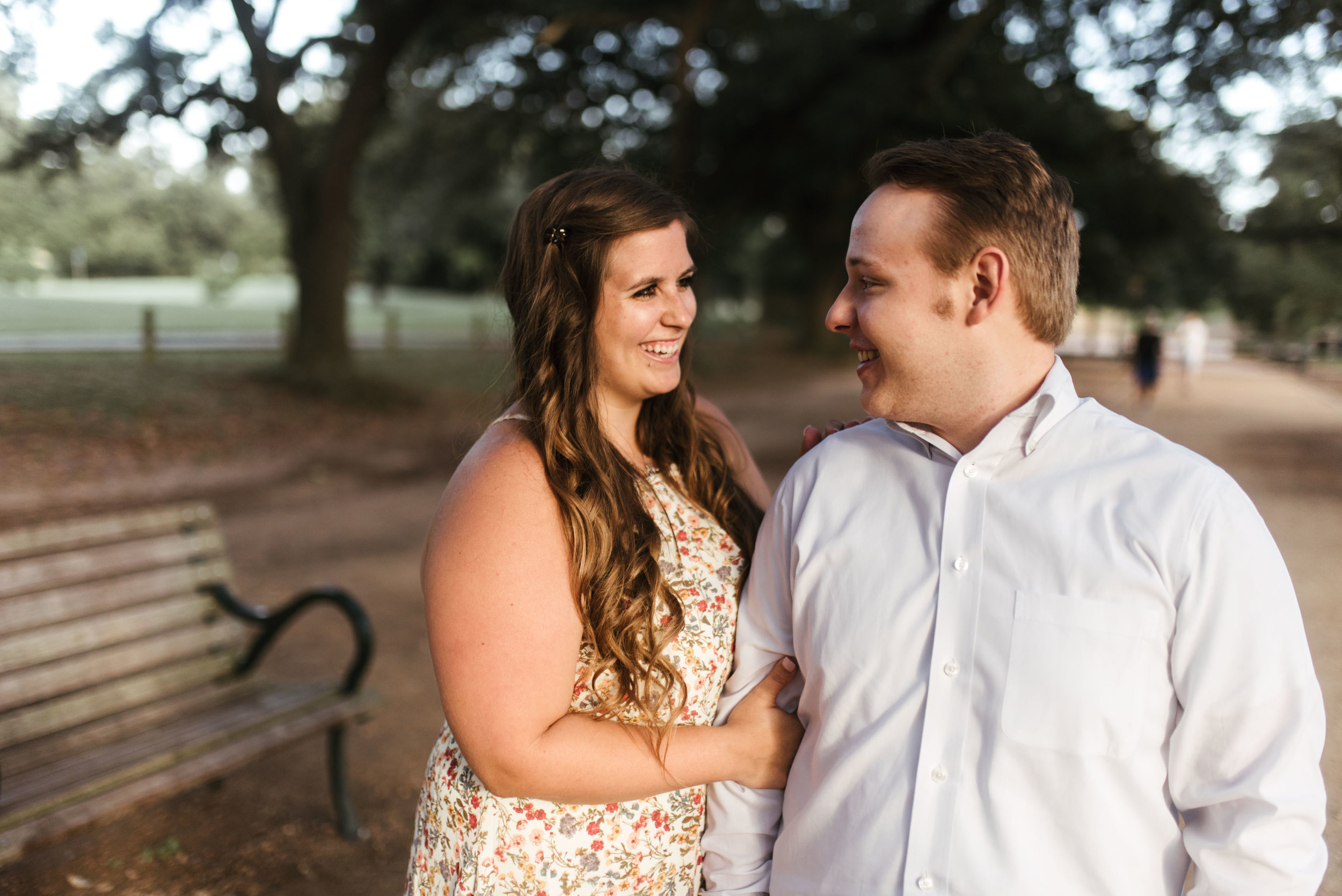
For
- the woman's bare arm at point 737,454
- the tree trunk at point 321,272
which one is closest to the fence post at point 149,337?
the tree trunk at point 321,272

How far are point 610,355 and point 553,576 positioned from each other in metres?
0.53

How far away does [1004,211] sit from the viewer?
5.47ft

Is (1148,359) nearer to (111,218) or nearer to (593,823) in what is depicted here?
(111,218)

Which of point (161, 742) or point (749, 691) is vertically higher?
point (749, 691)

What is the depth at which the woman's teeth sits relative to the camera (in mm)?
2072

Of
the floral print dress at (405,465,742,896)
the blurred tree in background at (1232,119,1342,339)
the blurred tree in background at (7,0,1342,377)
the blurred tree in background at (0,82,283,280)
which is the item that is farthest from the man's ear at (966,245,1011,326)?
the blurred tree in background at (1232,119,1342,339)

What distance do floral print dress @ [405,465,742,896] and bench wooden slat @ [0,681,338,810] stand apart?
161 cm

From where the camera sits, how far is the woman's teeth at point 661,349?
2.07m

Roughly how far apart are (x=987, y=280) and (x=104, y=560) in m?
3.43

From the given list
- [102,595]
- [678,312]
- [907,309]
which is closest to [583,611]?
[678,312]

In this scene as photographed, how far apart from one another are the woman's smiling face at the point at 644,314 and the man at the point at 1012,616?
374mm

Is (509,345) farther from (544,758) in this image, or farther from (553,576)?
(544,758)

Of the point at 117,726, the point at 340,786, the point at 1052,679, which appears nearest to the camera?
the point at 1052,679

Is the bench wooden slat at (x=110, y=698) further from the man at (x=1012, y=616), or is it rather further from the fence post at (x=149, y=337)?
the fence post at (x=149, y=337)
